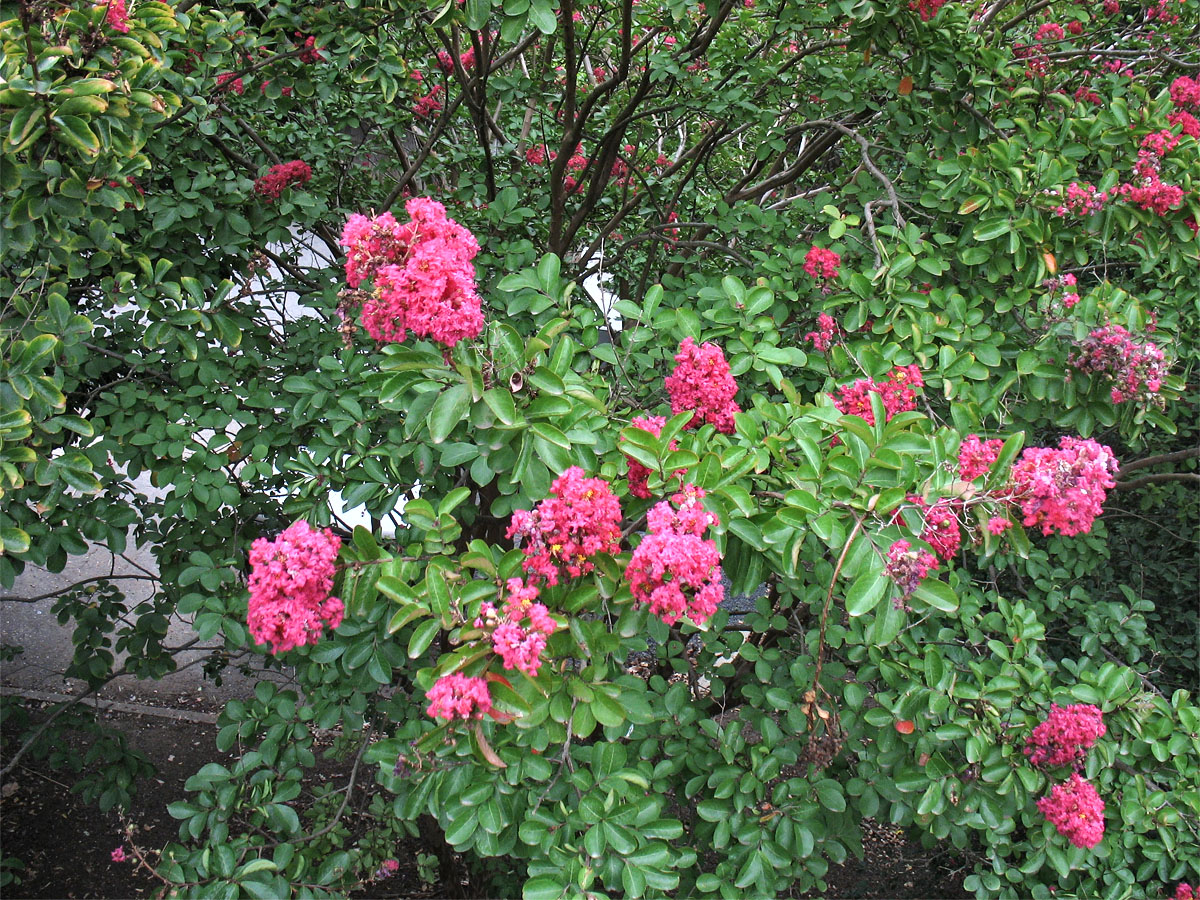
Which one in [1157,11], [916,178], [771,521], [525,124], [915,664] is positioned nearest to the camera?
[771,521]

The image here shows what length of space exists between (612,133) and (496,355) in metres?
1.57

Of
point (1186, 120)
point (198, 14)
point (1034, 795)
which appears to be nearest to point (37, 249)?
point (198, 14)

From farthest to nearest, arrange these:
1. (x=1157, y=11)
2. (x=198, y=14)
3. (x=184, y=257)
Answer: (x=1157, y=11), (x=184, y=257), (x=198, y=14)

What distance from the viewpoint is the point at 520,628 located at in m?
1.29

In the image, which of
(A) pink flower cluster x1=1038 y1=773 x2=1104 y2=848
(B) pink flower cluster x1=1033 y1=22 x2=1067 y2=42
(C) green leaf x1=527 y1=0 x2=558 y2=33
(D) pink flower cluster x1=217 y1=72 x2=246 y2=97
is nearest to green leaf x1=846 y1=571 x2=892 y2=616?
(A) pink flower cluster x1=1038 y1=773 x2=1104 y2=848

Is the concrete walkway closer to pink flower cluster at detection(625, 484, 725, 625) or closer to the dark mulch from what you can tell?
the dark mulch

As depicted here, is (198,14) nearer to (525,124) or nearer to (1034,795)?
(525,124)

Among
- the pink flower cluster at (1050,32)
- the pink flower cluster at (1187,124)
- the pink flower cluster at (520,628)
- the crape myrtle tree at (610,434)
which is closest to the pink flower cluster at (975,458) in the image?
the crape myrtle tree at (610,434)

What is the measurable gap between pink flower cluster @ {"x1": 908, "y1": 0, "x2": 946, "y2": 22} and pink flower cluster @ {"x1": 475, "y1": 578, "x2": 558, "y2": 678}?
6.17 ft

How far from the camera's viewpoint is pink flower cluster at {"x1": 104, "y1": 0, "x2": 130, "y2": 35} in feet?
5.55

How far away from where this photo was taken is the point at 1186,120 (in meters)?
2.39

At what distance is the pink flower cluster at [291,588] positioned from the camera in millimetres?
1411

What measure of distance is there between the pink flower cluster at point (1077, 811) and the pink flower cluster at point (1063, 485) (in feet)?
2.47

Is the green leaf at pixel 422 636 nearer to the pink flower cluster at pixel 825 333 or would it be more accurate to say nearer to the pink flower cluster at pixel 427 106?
the pink flower cluster at pixel 825 333
